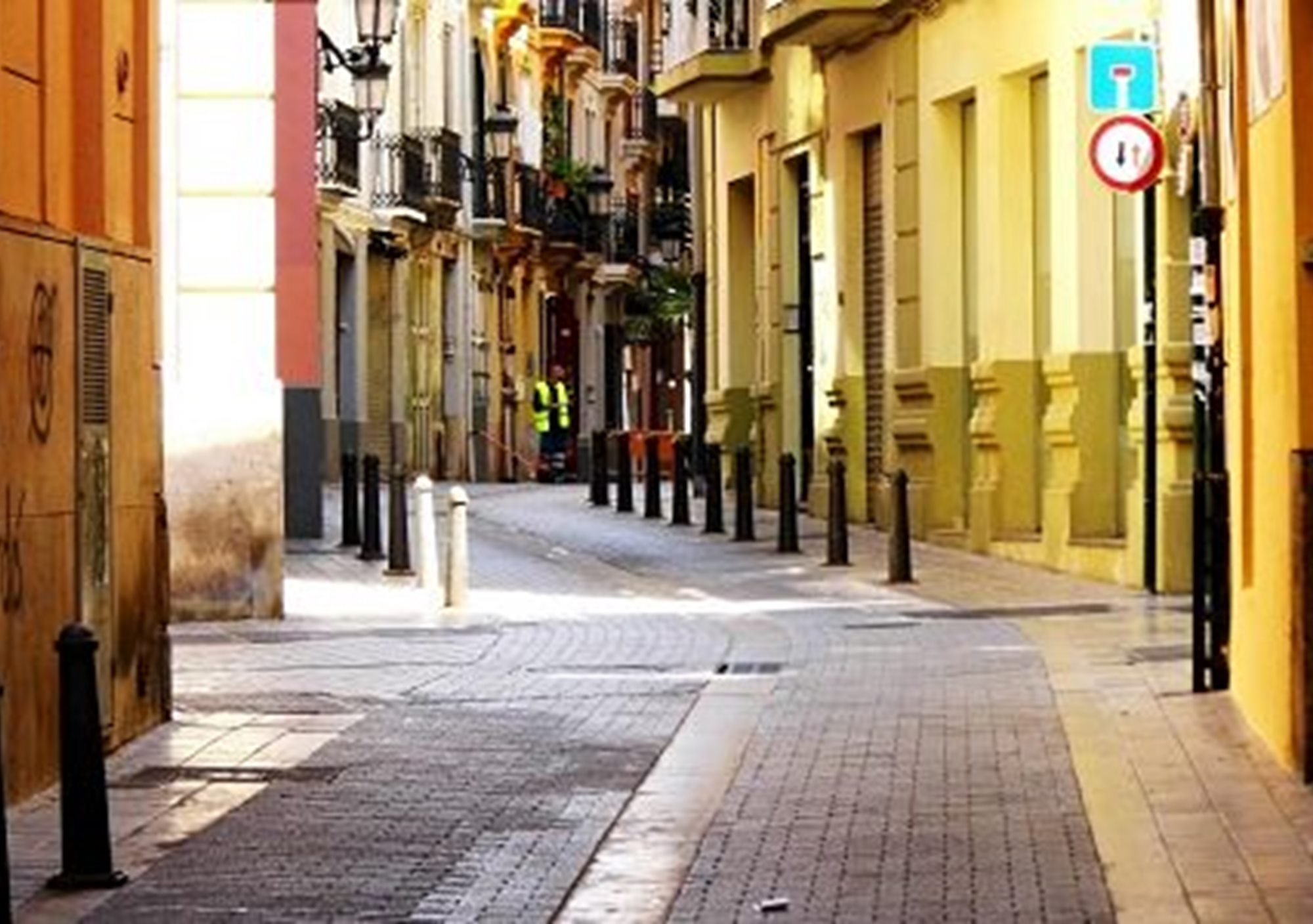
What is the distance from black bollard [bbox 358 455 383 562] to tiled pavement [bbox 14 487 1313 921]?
18.6 feet

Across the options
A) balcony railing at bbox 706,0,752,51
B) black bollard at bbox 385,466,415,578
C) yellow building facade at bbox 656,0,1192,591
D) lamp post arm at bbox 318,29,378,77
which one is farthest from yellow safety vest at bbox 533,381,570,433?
black bollard at bbox 385,466,415,578

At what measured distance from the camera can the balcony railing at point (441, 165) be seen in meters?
58.0

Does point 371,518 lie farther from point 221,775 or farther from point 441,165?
point 441,165

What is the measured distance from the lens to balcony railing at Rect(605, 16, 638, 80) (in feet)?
263

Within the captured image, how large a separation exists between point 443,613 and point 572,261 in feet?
171

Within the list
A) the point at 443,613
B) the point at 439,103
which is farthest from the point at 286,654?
the point at 439,103

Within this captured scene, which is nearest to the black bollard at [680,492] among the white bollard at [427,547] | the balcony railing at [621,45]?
the white bollard at [427,547]

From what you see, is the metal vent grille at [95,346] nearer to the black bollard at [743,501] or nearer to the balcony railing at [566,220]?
the black bollard at [743,501]

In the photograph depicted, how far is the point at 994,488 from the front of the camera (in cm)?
2897

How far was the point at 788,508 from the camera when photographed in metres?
30.6

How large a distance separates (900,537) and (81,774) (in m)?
15.3

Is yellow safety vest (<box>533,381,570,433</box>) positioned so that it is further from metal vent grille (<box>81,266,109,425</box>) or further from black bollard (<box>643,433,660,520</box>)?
metal vent grille (<box>81,266,109,425</box>)

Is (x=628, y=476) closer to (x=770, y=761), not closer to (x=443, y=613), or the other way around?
(x=443, y=613)

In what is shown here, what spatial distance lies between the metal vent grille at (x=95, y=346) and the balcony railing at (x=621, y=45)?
215 ft
